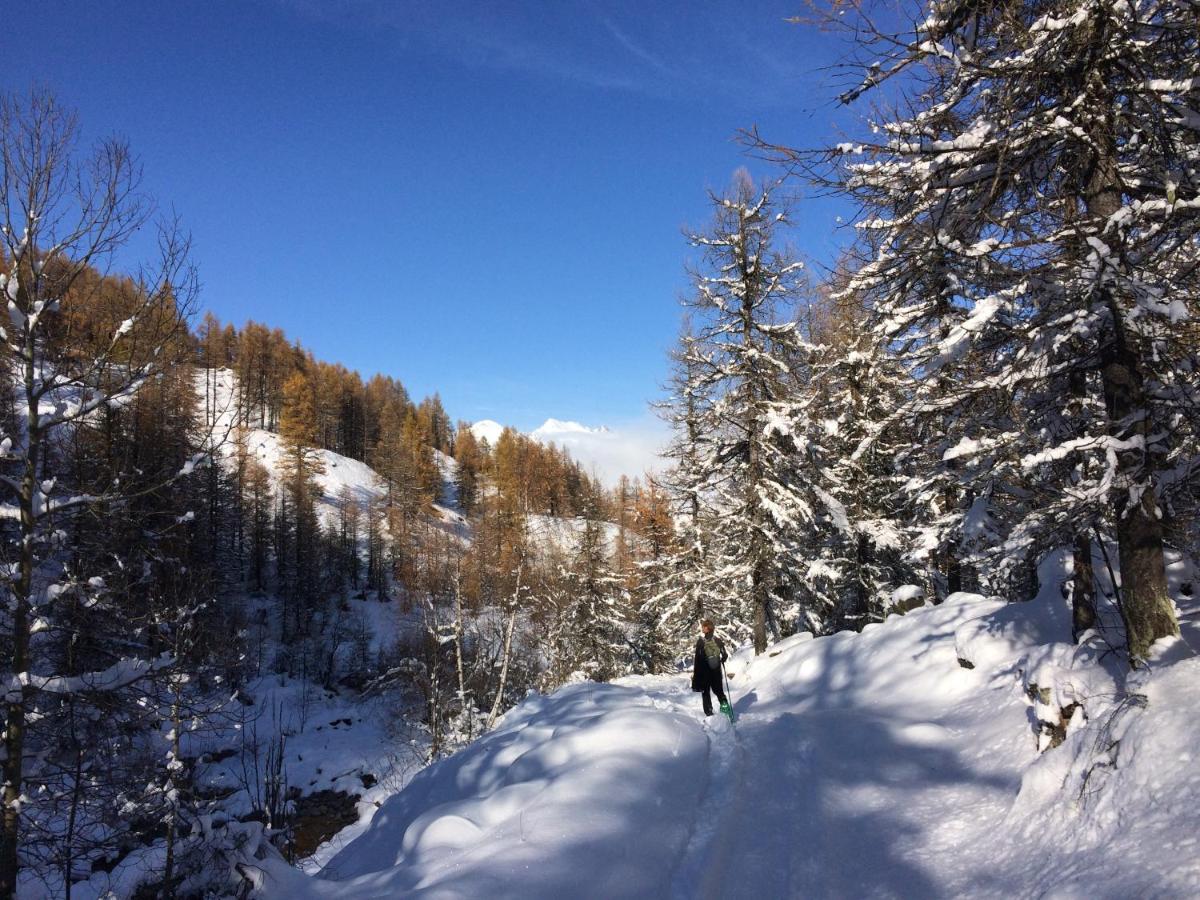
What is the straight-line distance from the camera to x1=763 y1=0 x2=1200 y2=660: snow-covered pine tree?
14.3 ft

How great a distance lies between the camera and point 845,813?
5.77 metres

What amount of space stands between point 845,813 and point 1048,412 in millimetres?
4569

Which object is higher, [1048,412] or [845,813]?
[1048,412]

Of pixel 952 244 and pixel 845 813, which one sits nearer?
pixel 952 244

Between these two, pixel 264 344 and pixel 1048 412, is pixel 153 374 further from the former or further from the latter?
pixel 264 344

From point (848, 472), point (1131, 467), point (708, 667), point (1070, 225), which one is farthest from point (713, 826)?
point (848, 472)

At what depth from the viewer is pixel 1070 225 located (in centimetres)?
481

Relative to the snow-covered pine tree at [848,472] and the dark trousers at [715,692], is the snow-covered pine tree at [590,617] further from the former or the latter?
the dark trousers at [715,692]

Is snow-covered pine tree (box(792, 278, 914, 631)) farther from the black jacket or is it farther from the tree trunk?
the tree trunk

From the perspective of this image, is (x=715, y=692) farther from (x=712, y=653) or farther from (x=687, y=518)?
(x=687, y=518)

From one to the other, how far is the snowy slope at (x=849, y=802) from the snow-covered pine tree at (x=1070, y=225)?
146cm

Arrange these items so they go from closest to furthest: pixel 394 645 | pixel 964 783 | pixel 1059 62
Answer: pixel 1059 62, pixel 964 783, pixel 394 645

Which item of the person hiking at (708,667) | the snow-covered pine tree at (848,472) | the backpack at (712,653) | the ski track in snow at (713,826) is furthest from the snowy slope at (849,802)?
the snow-covered pine tree at (848,472)

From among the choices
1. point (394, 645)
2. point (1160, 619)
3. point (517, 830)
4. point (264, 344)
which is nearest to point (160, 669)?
point (517, 830)
